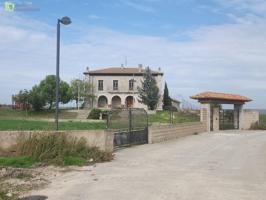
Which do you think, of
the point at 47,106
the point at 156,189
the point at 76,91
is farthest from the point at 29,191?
the point at 76,91

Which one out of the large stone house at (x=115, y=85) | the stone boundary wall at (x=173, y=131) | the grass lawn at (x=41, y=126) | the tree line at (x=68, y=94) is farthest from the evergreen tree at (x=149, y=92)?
the grass lawn at (x=41, y=126)

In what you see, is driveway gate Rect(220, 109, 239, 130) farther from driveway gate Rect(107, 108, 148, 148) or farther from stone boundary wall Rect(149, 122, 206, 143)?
driveway gate Rect(107, 108, 148, 148)

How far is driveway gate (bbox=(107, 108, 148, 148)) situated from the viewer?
19422 millimetres

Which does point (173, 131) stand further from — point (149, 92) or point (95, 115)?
point (149, 92)

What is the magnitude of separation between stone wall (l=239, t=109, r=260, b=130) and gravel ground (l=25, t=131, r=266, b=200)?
70.8 ft

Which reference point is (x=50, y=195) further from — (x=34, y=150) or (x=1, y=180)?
(x=34, y=150)

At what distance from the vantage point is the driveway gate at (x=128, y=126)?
1942 centimetres

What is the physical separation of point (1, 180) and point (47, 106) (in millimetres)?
65693

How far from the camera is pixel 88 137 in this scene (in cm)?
1619

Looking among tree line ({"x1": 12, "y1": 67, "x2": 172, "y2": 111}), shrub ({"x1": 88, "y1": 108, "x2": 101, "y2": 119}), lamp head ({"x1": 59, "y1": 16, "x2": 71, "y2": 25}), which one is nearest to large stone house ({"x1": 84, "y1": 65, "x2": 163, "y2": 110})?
tree line ({"x1": 12, "y1": 67, "x2": 172, "y2": 111})

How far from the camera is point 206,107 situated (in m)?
34.9

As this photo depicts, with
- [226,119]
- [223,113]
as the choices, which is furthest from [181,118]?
[226,119]

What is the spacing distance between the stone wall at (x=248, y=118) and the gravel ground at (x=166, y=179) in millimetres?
21565

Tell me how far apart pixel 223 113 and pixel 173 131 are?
11.9m
